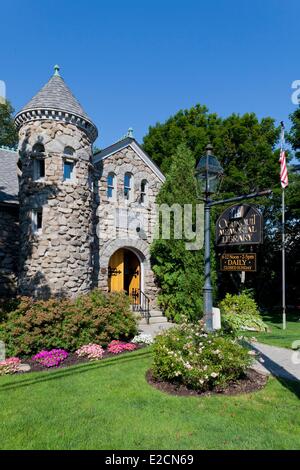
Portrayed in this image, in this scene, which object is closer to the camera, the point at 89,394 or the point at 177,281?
the point at 89,394

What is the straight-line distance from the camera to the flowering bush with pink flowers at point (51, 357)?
6866 millimetres

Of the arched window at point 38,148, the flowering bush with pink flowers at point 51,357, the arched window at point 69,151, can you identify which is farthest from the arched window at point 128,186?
the flowering bush with pink flowers at point 51,357

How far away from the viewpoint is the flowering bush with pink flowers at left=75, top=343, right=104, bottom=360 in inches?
292

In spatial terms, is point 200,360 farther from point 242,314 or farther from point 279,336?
point 242,314

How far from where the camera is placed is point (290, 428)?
159 inches

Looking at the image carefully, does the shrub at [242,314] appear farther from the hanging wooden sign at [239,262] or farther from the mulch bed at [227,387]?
the mulch bed at [227,387]

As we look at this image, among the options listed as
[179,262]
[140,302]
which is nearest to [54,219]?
[179,262]

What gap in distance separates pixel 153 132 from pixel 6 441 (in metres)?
19.7

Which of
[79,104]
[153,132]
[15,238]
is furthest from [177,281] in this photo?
[153,132]

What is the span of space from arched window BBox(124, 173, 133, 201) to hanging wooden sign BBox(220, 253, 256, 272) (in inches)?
231

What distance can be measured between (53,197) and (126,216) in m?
3.76

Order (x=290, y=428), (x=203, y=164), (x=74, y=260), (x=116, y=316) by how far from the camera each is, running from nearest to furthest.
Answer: (x=290, y=428) → (x=203, y=164) → (x=116, y=316) → (x=74, y=260)

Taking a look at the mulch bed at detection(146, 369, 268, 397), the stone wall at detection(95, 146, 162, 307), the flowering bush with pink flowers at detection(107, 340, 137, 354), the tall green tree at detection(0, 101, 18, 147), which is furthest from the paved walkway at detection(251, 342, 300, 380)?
the tall green tree at detection(0, 101, 18, 147)

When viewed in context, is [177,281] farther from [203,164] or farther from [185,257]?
[203,164]
